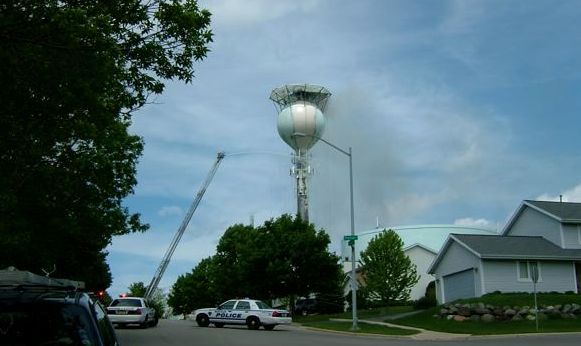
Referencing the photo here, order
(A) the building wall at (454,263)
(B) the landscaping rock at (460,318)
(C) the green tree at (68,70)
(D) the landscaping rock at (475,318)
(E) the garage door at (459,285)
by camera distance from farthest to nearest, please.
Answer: (E) the garage door at (459,285) < (A) the building wall at (454,263) < (B) the landscaping rock at (460,318) < (D) the landscaping rock at (475,318) < (C) the green tree at (68,70)

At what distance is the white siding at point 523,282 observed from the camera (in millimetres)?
38656

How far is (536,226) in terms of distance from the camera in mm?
44156

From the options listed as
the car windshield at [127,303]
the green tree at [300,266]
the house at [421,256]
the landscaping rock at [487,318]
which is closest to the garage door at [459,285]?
the landscaping rock at [487,318]

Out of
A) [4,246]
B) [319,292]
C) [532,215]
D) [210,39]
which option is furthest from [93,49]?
[319,292]

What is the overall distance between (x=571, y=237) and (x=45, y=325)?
41.1m

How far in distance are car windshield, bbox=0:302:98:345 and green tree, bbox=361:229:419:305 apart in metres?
40.3

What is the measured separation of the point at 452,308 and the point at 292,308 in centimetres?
2143

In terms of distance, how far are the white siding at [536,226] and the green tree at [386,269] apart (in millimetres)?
8166

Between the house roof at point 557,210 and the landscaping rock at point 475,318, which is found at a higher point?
the house roof at point 557,210

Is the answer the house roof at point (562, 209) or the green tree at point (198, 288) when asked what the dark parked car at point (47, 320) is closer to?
the house roof at point (562, 209)

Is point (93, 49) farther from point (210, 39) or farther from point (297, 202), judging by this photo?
point (297, 202)

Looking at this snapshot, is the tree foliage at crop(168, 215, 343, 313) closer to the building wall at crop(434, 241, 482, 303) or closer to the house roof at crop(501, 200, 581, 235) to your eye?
the building wall at crop(434, 241, 482, 303)

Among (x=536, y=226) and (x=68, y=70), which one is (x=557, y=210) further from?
(x=68, y=70)

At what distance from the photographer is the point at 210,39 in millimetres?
10188
